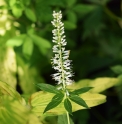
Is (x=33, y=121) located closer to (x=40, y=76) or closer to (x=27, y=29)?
(x=27, y=29)

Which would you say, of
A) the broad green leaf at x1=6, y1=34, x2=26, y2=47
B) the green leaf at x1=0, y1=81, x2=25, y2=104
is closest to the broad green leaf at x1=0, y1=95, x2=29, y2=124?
the green leaf at x1=0, y1=81, x2=25, y2=104

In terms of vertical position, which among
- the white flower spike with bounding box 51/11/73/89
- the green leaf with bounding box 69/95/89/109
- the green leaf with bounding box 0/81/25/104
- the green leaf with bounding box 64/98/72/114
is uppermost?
the white flower spike with bounding box 51/11/73/89

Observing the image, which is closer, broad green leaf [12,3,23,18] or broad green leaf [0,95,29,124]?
broad green leaf [0,95,29,124]

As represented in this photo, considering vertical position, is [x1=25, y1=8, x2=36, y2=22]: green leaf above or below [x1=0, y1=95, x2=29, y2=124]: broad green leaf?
above

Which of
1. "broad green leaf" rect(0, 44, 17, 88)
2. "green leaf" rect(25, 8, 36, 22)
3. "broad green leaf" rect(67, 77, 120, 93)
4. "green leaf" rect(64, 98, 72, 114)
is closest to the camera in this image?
"green leaf" rect(64, 98, 72, 114)

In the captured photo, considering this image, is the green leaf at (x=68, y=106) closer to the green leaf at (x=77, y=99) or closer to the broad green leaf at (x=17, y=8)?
the green leaf at (x=77, y=99)

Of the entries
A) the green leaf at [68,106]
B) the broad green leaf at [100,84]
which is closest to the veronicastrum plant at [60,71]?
the green leaf at [68,106]

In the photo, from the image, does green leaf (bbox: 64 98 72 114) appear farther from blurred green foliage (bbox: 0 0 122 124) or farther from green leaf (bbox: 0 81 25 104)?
blurred green foliage (bbox: 0 0 122 124)
